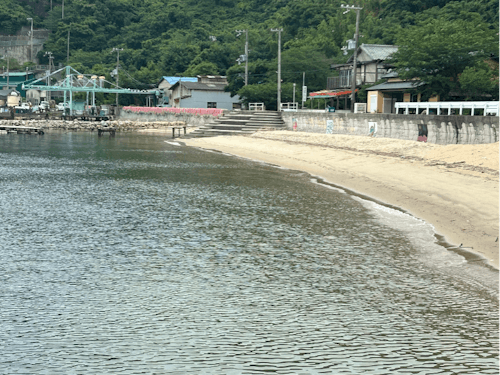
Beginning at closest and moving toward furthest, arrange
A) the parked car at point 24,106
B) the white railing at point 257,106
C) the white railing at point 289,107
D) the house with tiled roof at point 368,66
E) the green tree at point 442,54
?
1. the green tree at point 442,54
2. the house with tiled roof at point 368,66
3. the white railing at point 289,107
4. the white railing at point 257,106
5. the parked car at point 24,106

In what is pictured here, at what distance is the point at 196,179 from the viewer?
31.0 metres

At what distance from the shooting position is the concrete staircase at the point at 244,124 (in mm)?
66812

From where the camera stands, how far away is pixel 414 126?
40.7m

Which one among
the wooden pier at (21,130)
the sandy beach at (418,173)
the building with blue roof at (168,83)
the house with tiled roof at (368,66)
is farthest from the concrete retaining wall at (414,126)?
the building with blue roof at (168,83)

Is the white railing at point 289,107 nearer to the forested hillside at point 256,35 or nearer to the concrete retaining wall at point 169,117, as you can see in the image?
the forested hillside at point 256,35

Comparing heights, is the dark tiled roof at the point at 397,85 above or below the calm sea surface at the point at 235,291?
above

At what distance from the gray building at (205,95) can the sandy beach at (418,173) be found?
49.6 metres

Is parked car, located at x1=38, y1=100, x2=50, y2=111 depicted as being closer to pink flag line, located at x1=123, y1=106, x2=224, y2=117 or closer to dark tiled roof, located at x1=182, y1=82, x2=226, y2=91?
pink flag line, located at x1=123, y1=106, x2=224, y2=117

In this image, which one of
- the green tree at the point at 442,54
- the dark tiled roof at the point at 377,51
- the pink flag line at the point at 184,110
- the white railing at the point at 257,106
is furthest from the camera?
the pink flag line at the point at 184,110

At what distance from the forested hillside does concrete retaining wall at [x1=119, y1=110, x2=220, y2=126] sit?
22.1 ft

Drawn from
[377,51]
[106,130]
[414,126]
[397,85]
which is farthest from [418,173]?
[106,130]

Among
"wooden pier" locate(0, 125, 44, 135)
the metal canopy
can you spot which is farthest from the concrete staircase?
the metal canopy

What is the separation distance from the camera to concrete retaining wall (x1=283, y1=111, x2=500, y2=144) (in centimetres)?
3372

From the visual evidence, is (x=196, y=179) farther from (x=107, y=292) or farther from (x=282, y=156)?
(x=107, y=292)
